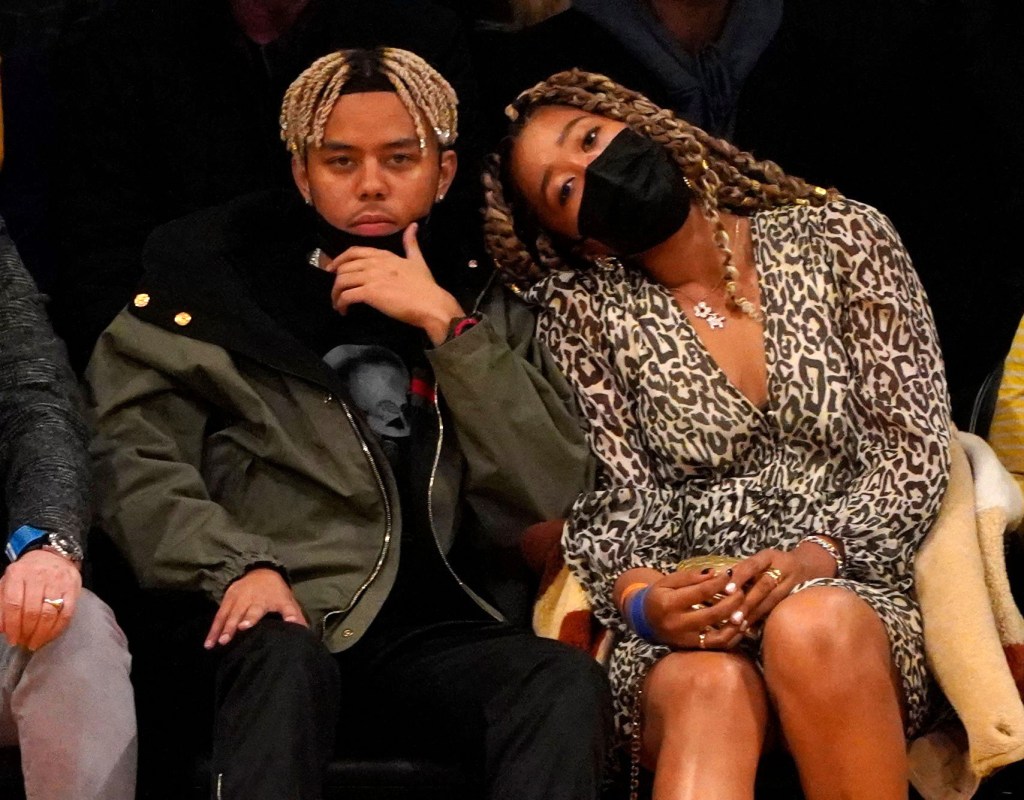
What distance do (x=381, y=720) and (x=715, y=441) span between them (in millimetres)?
641

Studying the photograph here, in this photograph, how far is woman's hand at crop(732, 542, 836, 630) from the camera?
8.35 feet

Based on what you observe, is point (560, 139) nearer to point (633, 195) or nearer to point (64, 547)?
point (633, 195)

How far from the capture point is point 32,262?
3248 millimetres

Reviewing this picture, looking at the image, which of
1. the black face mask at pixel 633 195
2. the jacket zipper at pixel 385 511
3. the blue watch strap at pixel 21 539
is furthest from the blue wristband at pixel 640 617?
the blue watch strap at pixel 21 539

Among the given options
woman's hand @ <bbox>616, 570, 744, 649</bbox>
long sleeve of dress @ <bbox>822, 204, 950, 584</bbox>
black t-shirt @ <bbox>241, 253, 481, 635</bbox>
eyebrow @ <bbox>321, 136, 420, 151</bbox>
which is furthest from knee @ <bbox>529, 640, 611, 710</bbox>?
eyebrow @ <bbox>321, 136, 420, 151</bbox>

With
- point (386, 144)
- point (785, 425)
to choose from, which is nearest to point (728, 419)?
point (785, 425)

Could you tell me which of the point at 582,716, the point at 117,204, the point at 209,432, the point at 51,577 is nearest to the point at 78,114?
the point at 117,204

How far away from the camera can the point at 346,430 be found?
2840 mm

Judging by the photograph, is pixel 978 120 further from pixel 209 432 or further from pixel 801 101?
pixel 209 432

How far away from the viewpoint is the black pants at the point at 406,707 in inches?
94.6

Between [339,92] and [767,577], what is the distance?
105cm

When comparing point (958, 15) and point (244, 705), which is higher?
point (958, 15)

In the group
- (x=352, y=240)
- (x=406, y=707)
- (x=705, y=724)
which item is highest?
(x=352, y=240)

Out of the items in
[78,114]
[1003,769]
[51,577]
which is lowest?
[1003,769]
